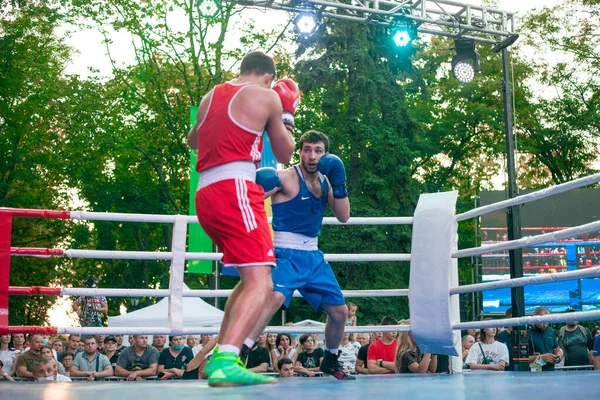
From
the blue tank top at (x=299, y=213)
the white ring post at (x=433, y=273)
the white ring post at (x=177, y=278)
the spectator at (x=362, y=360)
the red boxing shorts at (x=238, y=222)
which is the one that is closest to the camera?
the red boxing shorts at (x=238, y=222)

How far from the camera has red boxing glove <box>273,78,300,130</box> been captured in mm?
3571

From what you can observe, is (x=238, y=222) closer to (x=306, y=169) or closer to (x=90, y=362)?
(x=306, y=169)

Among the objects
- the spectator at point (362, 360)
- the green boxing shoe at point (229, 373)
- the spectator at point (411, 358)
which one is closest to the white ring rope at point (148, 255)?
the spectator at point (411, 358)

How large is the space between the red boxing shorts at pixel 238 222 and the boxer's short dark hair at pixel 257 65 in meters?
→ 0.52

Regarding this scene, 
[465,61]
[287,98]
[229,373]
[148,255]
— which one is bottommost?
[229,373]

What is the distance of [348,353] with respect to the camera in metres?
8.30

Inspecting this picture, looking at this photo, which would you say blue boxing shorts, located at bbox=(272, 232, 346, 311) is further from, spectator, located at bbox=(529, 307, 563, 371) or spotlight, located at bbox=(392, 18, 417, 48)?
spotlight, located at bbox=(392, 18, 417, 48)

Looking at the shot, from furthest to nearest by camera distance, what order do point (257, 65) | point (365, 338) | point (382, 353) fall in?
point (365, 338), point (382, 353), point (257, 65)

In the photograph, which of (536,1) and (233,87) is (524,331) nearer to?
(233,87)

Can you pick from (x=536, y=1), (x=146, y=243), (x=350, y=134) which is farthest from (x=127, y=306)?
(x=536, y=1)

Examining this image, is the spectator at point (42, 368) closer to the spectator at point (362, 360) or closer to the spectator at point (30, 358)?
the spectator at point (30, 358)

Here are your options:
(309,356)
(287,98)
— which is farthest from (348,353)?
(287,98)

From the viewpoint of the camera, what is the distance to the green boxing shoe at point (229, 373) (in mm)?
3047

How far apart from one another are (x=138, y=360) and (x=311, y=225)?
13.2 feet
